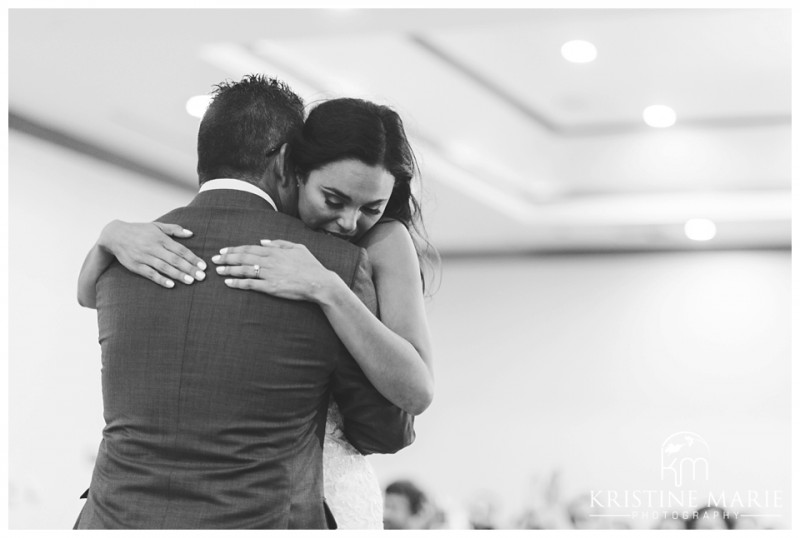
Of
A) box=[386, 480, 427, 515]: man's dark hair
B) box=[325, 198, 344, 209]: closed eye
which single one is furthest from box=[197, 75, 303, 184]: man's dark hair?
box=[386, 480, 427, 515]: man's dark hair

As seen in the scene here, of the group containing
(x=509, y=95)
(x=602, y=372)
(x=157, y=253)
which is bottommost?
(x=157, y=253)

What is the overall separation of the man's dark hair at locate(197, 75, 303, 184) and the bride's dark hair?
1.4 inches

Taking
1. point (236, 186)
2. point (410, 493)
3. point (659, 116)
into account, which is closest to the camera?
point (236, 186)

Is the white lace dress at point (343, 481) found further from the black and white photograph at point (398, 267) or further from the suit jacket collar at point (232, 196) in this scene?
the suit jacket collar at point (232, 196)

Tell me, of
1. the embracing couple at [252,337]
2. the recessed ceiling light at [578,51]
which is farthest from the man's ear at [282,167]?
the recessed ceiling light at [578,51]

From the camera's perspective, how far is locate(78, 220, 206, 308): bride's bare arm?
4.46 ft

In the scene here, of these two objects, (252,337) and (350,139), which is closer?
(252,337)

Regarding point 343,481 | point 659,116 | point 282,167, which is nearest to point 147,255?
point 282,167

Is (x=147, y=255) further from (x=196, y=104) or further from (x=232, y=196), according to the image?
(x=196, y=104)

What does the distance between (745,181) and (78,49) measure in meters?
4.20

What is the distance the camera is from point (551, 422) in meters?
7.19

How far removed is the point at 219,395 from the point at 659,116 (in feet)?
14.4

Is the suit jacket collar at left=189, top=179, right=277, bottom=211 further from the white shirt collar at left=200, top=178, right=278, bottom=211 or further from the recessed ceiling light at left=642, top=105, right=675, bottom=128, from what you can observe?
the recessed ceiling light at left=642, top=105, right=675, bottom=128

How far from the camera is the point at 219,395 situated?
4.32 feet
